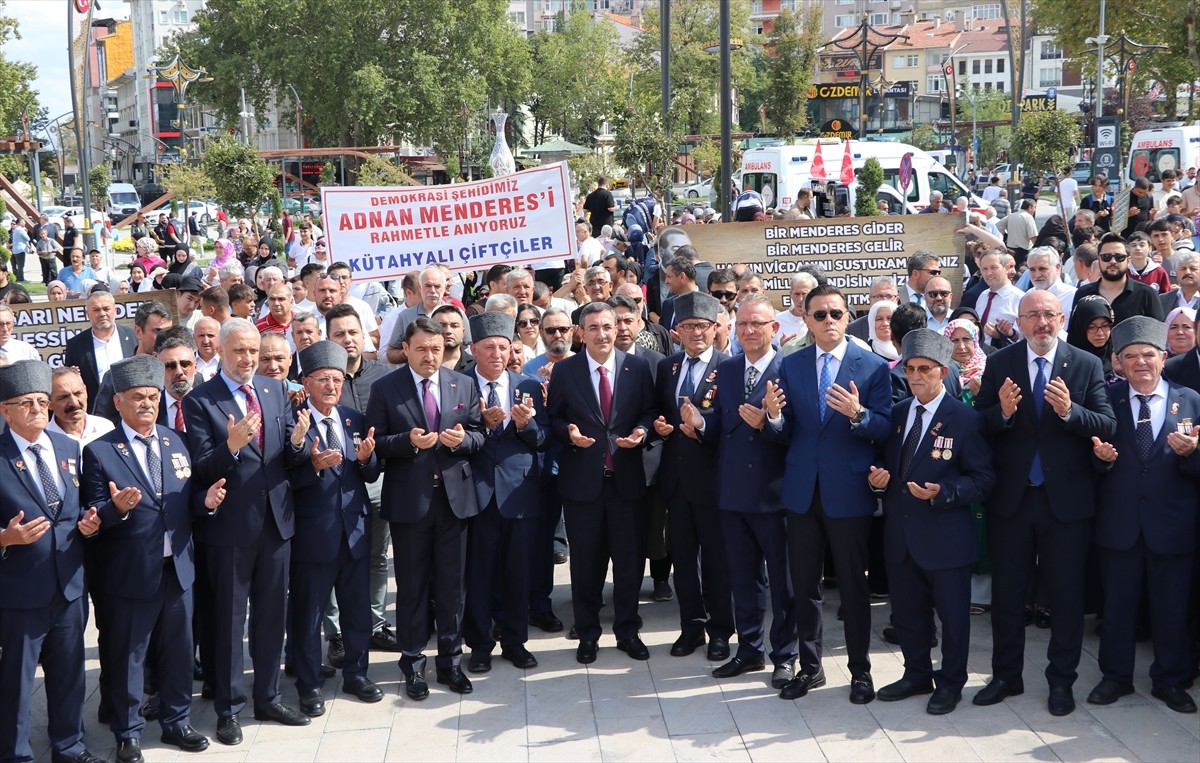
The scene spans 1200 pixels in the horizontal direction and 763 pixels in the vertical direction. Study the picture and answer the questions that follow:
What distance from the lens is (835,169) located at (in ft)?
80.0

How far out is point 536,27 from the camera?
124m

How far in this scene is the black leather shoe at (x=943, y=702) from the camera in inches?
247

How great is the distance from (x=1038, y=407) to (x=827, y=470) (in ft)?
3.64

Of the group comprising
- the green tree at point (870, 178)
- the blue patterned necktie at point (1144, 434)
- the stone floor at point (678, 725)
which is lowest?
the stone floor at point (678, 725)

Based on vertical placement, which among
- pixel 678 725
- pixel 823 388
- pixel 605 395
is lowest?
pixel 678 725

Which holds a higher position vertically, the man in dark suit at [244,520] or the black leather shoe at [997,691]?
the man in dark suit at [244,520]

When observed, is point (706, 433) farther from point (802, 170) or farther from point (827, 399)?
point (802, 170)

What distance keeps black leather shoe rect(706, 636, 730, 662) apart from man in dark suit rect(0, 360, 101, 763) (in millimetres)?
3384

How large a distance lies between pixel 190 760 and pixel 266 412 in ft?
5.78

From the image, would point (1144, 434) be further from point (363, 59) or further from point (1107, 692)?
point (363, 59)

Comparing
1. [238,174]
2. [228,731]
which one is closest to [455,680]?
[228,731]

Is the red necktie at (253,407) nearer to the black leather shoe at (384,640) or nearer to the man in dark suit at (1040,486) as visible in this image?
the black leather shoe at (384,640)

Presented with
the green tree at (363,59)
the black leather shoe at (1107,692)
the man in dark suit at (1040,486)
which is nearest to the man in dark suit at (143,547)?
the man in dark suit at (1040,486)

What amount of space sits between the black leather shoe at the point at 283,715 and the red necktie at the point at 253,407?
140 centimetres
